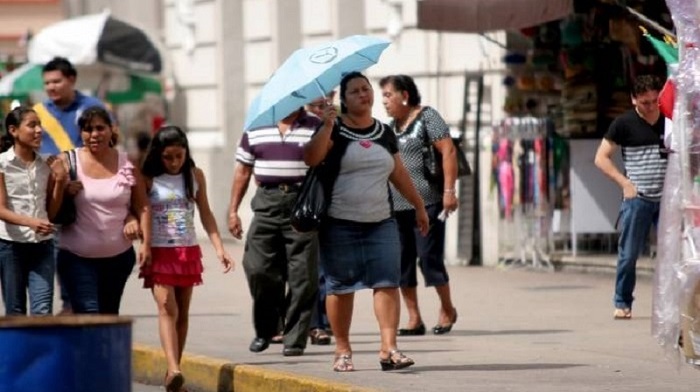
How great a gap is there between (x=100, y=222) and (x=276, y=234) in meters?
2.15

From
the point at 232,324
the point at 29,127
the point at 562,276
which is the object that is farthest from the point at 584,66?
the point at 29,127

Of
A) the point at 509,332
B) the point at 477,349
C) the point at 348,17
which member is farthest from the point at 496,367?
the point at 348,17

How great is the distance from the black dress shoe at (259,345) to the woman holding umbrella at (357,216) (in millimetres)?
1647

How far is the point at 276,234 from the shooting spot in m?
13.8

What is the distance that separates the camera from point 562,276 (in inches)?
774

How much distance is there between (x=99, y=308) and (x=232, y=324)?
13.6 feet

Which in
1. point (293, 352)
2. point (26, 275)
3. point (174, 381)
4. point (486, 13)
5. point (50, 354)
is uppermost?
point (486, 13)

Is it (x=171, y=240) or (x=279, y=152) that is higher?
(x=279, y=152)

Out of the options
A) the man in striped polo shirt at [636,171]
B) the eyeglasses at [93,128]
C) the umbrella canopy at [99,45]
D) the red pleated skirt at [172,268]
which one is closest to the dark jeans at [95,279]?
the red pleated skirt at [172,268]

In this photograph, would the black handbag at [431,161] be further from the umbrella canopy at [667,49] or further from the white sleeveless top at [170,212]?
the umbrella canopy at [667,49]

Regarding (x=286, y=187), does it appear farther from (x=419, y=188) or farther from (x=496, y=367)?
(x=496, y=367)

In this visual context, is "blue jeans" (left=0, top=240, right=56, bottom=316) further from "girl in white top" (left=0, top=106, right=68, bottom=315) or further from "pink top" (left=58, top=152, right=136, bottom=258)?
"pink top" (left=58, top=152, right=136, bottom=258)

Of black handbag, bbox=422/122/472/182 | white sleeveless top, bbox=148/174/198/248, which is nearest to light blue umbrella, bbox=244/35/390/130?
white sleeveless top, bbox=148/174/198/248

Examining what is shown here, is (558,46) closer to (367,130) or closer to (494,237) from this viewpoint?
(494,237)
